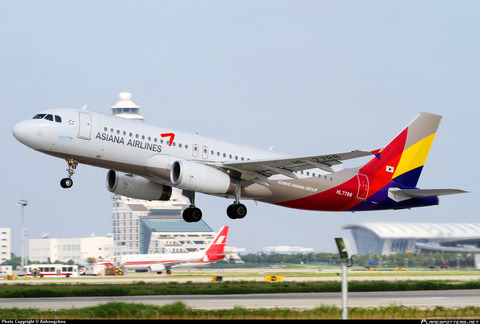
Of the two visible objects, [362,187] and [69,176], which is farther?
[362,187]

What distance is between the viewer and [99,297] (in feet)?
136

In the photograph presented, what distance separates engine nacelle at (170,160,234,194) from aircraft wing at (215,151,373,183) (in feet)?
2.68

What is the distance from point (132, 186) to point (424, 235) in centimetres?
3647

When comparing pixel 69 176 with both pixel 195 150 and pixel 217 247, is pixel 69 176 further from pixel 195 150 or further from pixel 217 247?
pixel 217 247

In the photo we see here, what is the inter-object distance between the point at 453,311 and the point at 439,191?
14748 mm

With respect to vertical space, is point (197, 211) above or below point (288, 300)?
above

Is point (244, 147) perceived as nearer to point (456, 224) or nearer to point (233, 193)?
point (233, 193)

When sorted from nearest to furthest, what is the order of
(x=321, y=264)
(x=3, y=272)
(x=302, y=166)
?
(x=302, y=166) → (x=321, y=264) → (x=3, y=272)

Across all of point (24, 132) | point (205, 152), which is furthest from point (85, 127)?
point (205, 152)

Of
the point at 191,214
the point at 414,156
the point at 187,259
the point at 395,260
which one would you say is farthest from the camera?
the point at 187,259

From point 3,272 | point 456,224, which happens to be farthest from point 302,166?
point 3,272

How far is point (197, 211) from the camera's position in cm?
4356

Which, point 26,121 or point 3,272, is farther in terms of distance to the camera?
point 3,272

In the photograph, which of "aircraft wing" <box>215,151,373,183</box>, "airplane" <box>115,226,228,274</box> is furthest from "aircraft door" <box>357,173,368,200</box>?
"airplane" <box>115,226,228,274</box>
